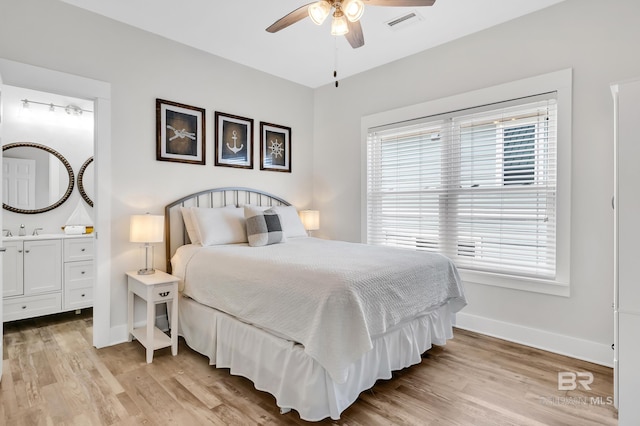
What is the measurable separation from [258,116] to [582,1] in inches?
125

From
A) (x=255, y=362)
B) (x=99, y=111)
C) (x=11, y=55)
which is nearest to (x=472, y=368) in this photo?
(x=255, y=362)

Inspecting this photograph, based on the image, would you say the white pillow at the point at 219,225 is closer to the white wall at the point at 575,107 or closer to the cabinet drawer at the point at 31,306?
the cabinet drawer at the point at 31,306

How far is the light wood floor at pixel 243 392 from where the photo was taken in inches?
75.5

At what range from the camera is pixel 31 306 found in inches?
136

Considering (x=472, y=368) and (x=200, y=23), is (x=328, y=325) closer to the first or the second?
(x=472, y=368)

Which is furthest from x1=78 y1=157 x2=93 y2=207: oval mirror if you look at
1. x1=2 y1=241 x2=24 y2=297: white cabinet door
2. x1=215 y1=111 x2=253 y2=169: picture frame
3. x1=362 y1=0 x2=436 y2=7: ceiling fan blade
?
x1=362 y1=0 x2=436 y2=7: ceiling fan blade

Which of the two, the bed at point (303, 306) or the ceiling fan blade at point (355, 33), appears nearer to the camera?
the bed at point (303, 306)

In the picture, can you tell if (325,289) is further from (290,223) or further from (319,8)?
(290,223)

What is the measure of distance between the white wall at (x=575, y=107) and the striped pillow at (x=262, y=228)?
194 cm

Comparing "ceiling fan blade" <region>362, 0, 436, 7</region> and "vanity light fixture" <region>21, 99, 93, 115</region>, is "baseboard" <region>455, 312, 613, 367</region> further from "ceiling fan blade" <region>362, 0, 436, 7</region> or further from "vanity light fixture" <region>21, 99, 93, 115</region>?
"vanity light fixture" <region>21, 99, 93, 115</region>

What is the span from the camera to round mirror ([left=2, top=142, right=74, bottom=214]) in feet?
12.3

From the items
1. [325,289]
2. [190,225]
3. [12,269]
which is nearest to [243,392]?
[325,289]

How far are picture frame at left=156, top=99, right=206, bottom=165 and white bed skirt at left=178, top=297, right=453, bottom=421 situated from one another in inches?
56.8

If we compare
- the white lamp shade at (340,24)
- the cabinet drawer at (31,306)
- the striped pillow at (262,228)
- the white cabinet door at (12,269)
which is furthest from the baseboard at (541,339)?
the white cabinet door at (12,269)
